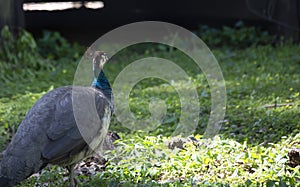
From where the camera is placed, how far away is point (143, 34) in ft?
37.6

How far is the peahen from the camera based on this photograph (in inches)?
179

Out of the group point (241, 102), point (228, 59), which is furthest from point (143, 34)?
point (241, 102)

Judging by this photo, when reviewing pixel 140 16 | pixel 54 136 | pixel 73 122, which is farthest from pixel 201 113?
pixel 140 16

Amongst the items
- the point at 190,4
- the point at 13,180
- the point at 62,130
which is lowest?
the point at 13,180

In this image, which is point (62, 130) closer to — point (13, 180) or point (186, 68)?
point (13, 180)

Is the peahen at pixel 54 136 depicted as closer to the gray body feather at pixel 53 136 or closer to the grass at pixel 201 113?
the gray body feather at pixel 53 136

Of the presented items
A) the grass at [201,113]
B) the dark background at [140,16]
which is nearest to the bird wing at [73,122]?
the grass at [201,113]

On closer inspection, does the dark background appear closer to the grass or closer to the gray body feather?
the grass

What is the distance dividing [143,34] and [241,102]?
4596 mm

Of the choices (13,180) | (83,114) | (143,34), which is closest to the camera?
(13,180)

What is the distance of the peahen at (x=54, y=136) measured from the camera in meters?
4.55

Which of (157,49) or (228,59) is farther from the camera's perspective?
(157,49)

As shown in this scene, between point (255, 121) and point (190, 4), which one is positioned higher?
point (190, 4)

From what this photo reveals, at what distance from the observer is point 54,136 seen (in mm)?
4648
